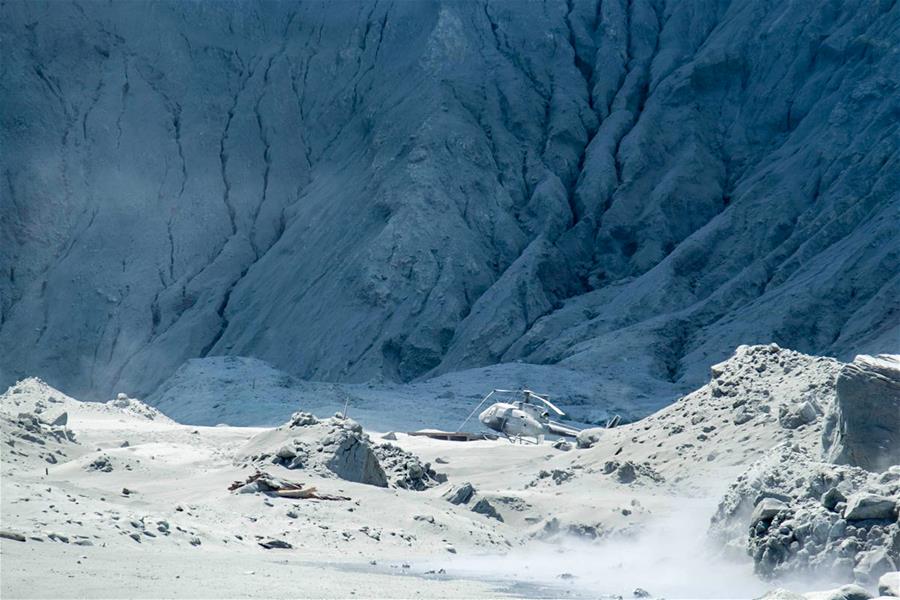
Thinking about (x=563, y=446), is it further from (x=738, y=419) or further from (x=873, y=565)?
(x=873, y=565)

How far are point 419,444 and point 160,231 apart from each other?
130ft

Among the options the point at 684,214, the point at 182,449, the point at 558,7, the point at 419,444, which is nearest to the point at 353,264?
the point at 684,214

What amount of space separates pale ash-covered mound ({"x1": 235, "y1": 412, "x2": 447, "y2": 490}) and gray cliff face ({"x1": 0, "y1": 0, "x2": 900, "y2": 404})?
27128 mm

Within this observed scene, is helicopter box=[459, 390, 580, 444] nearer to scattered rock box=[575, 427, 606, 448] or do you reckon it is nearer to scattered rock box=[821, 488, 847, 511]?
scattered rock box=[575, 427, 606, 448]

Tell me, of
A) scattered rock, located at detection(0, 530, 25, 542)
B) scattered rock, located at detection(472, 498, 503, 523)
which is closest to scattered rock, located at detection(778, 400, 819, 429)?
scattered rock, located at detection(472, 498, 503, 523)

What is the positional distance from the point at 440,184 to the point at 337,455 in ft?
141

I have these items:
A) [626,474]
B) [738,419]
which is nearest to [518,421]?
[626,474]

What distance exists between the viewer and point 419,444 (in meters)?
33.2

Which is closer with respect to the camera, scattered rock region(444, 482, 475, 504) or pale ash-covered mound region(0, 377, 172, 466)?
scattered rock region(444, 482, 475, 504)

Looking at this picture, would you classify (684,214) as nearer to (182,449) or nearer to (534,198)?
(534,198)

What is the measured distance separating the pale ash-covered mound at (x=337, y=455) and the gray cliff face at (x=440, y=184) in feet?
89.0

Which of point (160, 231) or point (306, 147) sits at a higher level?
point (306, 147)

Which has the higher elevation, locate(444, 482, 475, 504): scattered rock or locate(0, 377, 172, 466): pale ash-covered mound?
locate(0, 377, 172, 466): pale ash-covered mound

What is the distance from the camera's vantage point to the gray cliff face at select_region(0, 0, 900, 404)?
191 feet
